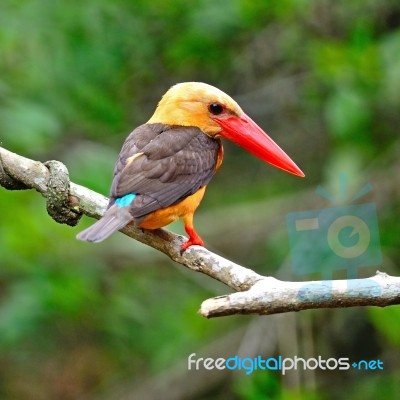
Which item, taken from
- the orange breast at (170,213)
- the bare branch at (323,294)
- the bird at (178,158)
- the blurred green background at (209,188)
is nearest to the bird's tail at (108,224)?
the bird at (178,158)

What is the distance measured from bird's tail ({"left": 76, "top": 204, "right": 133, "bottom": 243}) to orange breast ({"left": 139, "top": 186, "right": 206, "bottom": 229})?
0.17m

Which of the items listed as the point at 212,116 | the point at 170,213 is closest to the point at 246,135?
the point at 212,116

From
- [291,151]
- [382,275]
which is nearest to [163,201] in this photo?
[382,275]

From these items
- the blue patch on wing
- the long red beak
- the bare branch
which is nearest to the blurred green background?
the long red beak

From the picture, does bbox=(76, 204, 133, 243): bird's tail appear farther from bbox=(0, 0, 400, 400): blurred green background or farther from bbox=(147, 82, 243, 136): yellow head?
bbox=(0, 0, 400, 400): blurred green background

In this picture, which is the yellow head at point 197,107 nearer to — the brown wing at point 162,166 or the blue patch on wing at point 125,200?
the brown wing at point 162,166

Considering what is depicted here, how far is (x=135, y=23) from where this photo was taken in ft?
24.6

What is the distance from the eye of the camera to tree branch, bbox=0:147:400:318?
3090 mm

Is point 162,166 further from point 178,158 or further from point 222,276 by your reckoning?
point 222,276

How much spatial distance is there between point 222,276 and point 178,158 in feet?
2.66

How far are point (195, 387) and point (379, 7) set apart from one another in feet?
10.5

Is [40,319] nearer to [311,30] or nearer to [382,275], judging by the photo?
[311,30]

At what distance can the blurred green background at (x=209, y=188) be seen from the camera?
6.40 m

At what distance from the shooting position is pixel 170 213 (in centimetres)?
400
